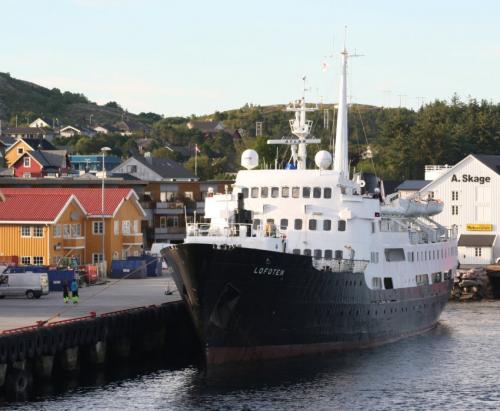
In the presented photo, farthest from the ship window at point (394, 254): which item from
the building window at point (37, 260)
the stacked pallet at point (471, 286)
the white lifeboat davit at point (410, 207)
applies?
the stacked pallet at point (471, 286)

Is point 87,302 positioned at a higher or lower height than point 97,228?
lower

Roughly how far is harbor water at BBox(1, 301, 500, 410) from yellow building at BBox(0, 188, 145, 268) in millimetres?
25825

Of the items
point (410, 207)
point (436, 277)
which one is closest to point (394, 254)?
point (410, 207)

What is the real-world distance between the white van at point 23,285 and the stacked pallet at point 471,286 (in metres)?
38.7

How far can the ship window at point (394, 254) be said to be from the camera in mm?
68562

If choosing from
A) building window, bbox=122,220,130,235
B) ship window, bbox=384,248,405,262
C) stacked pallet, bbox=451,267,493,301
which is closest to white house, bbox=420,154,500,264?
stacked pallet, bbox=451,267,493,301

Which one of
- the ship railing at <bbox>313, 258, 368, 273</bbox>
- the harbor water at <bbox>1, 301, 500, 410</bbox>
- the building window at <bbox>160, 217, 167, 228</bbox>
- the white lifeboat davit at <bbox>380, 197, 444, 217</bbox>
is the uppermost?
the building window at <bbox>160, 217, 167, 228</bbox>

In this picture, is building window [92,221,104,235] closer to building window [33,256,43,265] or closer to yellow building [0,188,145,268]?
yellow building [0,188,145,268]

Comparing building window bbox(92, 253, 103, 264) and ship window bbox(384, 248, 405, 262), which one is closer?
ship window bbox(384, 248, 405, 262)

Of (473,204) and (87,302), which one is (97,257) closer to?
(87,302)

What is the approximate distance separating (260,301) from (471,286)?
4447 cm

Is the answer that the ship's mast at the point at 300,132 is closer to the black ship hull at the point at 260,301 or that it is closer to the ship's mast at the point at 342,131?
the ship's mast at the point at 342,131

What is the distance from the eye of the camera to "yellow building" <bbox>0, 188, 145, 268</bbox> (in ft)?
277

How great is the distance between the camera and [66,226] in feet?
284
